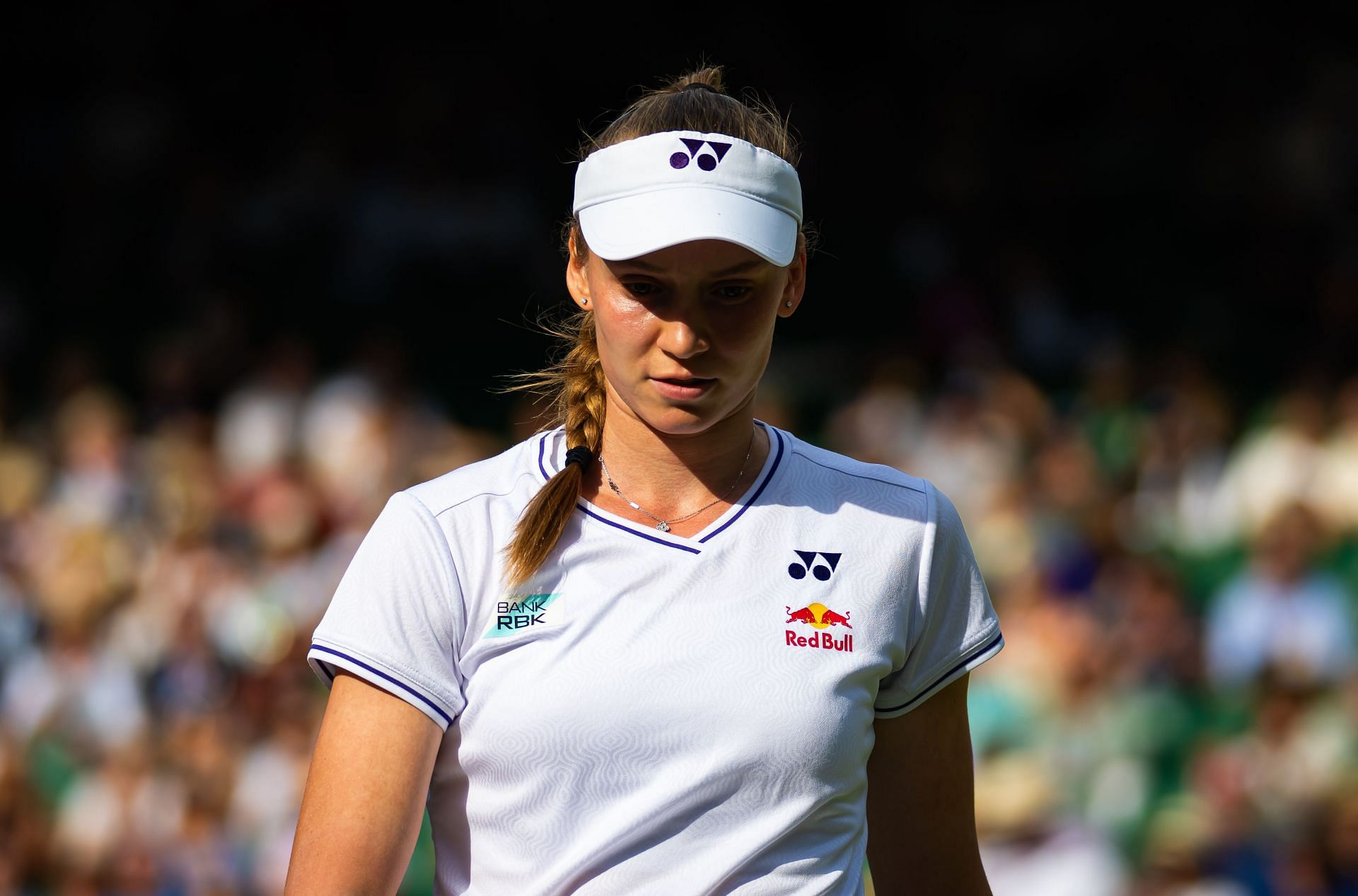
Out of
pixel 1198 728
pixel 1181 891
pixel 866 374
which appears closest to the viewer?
pixel 1181 891

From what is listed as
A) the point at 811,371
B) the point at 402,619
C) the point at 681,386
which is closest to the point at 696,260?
the point at 681,386

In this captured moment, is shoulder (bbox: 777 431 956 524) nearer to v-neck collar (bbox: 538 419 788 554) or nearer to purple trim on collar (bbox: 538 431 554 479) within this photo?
v-neck collar (bbox: 538 419 788 554)

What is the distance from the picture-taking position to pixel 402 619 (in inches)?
75.1

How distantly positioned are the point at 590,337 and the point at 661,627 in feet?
1.55

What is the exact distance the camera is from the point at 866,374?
9219 millimetres

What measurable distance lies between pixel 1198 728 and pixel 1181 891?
877mm

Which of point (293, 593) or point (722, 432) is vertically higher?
point (293, 593)

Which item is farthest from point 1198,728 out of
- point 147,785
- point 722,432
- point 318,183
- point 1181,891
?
point 318,183

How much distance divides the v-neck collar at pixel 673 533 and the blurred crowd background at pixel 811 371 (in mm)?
3806

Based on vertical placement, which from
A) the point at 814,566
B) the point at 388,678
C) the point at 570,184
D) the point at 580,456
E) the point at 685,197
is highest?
the point at 570,184

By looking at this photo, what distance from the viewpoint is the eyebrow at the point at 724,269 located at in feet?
6.42

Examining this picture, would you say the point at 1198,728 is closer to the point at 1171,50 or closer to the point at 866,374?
the point at 866,374

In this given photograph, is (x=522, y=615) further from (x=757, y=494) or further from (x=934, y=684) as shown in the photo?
(x=934, y=684)

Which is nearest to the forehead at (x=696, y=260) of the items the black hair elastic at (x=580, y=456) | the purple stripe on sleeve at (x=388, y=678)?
the black hair elastic at (x=580, y=456)
